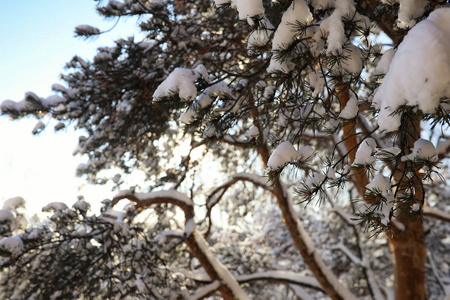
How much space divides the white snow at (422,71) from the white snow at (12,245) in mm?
3755

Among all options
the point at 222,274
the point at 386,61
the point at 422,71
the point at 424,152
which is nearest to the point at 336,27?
the point at 386,61

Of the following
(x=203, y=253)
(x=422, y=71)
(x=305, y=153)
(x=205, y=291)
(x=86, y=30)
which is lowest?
(x=422, y=71)

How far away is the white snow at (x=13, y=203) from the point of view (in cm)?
444

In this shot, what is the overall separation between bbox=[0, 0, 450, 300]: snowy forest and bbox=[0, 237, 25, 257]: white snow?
0.6 inches

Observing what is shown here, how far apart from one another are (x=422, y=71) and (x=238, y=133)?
189 inches

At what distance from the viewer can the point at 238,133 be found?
5.95 m

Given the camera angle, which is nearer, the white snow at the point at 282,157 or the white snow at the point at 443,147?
the white snow at the point at 282,157

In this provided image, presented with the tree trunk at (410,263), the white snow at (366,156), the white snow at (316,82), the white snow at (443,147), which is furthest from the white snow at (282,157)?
the white snow at (443,147)

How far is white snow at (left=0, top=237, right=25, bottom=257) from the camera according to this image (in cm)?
348

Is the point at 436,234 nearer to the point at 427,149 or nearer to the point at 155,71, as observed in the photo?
the point at 155,71

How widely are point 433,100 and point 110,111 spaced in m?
4.28

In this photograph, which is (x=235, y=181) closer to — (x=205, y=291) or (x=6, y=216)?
(x=205, y=291)

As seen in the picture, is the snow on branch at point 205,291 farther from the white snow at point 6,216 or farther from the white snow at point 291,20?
the white snow at point 291,20

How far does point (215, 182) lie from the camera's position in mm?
7402
